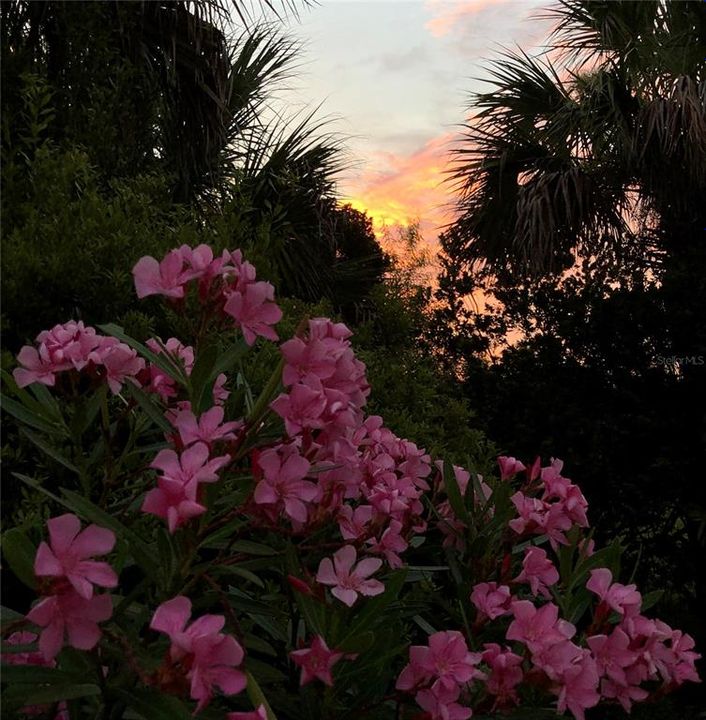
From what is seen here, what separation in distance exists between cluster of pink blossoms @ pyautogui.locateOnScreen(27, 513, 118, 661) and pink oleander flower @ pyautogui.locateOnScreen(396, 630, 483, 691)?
488 mm

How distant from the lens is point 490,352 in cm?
927

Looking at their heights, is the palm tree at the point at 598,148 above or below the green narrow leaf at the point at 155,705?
above

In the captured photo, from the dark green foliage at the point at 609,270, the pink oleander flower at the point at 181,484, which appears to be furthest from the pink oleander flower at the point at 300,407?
the dark green foliage at the point at 609,270

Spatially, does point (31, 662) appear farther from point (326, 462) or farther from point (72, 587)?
point (326, 462)

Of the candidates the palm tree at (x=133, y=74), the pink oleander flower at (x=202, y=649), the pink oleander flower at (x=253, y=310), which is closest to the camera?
the pink oleander flower at (x=202, y=649)

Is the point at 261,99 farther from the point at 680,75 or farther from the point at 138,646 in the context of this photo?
the point at 138,646

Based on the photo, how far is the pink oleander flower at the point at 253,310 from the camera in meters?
1.15

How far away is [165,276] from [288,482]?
370mm

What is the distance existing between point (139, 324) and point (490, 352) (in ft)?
23.9

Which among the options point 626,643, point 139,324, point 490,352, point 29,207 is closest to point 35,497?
point 139,324

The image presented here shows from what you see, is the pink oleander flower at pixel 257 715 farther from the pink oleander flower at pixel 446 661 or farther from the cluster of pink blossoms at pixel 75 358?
the cluster of pink blossoms at pixel 75 358

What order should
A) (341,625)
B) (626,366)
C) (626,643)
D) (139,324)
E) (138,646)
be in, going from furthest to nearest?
(626,366), (139,324), (626,643), (341,625), (138,646)

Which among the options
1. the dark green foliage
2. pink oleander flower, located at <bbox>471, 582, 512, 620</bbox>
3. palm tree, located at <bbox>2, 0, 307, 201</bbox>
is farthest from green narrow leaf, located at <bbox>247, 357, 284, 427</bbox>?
the dark green foliage

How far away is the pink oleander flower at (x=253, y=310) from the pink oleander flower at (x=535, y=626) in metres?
0.54
